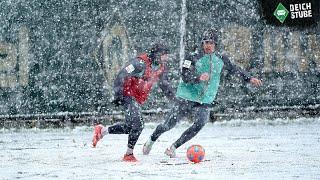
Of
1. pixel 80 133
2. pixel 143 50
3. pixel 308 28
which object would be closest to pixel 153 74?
pixel 80 133

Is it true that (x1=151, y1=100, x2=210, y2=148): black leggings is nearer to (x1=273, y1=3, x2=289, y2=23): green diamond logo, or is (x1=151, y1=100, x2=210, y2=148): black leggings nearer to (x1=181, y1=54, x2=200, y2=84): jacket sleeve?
(x1=181, y1=54, x2=200, y2=84): jacket sleeve

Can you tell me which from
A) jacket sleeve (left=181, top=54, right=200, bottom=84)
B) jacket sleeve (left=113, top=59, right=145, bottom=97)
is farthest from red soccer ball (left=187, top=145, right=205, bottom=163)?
jacket sleeve (left=113, top=59, right=145, bottom=97)

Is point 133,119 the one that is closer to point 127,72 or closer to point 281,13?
point 127,72

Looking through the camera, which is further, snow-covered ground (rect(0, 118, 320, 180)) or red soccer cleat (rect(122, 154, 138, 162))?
red soccer cleat (rect(122, 154, 138, 162))

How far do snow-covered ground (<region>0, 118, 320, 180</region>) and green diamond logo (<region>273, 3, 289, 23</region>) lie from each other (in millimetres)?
2975

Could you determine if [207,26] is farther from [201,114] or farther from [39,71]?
[201,114]

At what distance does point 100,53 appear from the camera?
667 inches

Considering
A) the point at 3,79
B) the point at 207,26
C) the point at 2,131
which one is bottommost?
the point at 2,131

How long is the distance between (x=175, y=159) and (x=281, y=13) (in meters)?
9.06

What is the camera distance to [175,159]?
920 cm

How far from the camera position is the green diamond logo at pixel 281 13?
1722 cm

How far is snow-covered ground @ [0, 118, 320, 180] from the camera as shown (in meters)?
7.52

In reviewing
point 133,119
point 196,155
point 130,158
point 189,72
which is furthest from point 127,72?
point 196,155

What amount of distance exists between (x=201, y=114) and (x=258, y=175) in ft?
6.95
